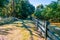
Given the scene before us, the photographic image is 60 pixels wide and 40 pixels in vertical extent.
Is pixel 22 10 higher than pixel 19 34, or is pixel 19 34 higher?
pixel 19 34

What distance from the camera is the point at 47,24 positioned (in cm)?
1038

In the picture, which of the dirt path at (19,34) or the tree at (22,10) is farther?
the tree at (22,10)

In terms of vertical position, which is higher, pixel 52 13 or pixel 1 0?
pixel 1 0

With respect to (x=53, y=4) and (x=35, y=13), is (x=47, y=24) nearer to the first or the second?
(x=53, y=4)

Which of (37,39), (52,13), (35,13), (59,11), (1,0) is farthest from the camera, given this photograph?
(35,13)

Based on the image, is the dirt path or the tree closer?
the dirt path

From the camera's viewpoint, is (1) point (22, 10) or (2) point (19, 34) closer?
(2) point (19, 34)

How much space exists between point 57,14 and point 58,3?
208 inches

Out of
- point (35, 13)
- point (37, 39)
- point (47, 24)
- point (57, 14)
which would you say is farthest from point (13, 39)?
point (35, 13)

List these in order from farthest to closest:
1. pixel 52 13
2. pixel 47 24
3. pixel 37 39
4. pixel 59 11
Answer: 1. pixel 52 13
2. pixel 59 11
3. pixel 37 39
4. pixel 47 24

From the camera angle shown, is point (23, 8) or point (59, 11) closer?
point (59, 11)

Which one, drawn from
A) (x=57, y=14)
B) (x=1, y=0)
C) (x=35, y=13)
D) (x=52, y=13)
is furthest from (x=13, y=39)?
(x=35, y=13)

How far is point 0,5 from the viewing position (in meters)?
44.4

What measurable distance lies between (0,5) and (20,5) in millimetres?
34178
